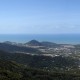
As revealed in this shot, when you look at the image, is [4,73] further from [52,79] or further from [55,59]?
[55,59]

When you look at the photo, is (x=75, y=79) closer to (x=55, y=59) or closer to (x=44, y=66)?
(x=44, y=66)

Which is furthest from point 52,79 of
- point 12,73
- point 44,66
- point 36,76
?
point 44,66

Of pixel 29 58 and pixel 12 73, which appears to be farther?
pixel 29 58

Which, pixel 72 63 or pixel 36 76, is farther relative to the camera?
pixel 72 63

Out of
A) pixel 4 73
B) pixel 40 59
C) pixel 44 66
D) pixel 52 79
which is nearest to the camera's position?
pixel 4 73

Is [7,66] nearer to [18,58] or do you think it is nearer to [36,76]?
[36,76]

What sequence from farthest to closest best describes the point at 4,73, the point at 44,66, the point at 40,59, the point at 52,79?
the point at 40,59
the point at 44,66
the point at 52,79
the point at 4,73

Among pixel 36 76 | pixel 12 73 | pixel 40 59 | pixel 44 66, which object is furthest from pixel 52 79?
pixel 40 59

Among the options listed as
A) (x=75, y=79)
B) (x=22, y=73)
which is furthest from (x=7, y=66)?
(x=75, y=79)
